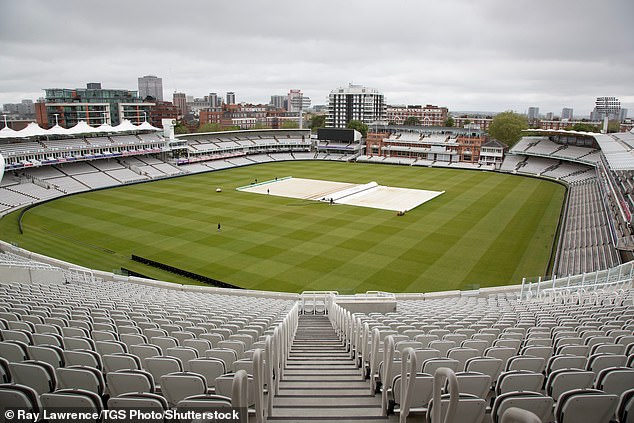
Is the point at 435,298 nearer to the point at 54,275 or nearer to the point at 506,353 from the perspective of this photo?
the point at 506,353

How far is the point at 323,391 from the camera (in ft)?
20.0

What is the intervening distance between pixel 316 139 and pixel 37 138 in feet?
160

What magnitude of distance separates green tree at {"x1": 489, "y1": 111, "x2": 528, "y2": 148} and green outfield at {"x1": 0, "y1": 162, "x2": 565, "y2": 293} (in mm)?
44214

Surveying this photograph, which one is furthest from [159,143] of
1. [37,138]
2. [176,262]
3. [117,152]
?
[176,262]

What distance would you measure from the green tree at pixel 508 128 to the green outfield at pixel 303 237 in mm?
44214

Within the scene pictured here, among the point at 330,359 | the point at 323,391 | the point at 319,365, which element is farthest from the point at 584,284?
the point at 323,391

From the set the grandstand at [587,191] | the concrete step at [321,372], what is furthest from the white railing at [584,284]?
the concrete step at [321,372]

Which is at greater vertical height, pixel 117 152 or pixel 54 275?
pixel 117 152

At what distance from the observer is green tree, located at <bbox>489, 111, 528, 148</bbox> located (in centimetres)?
9431

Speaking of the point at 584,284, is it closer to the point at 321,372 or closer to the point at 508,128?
the point at 321,372

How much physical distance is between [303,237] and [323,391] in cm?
2763

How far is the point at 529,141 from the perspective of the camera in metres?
75.5

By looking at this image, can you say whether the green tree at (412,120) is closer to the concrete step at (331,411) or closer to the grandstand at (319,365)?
the grandstand at (319,365)

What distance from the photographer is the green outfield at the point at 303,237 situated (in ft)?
86.1
